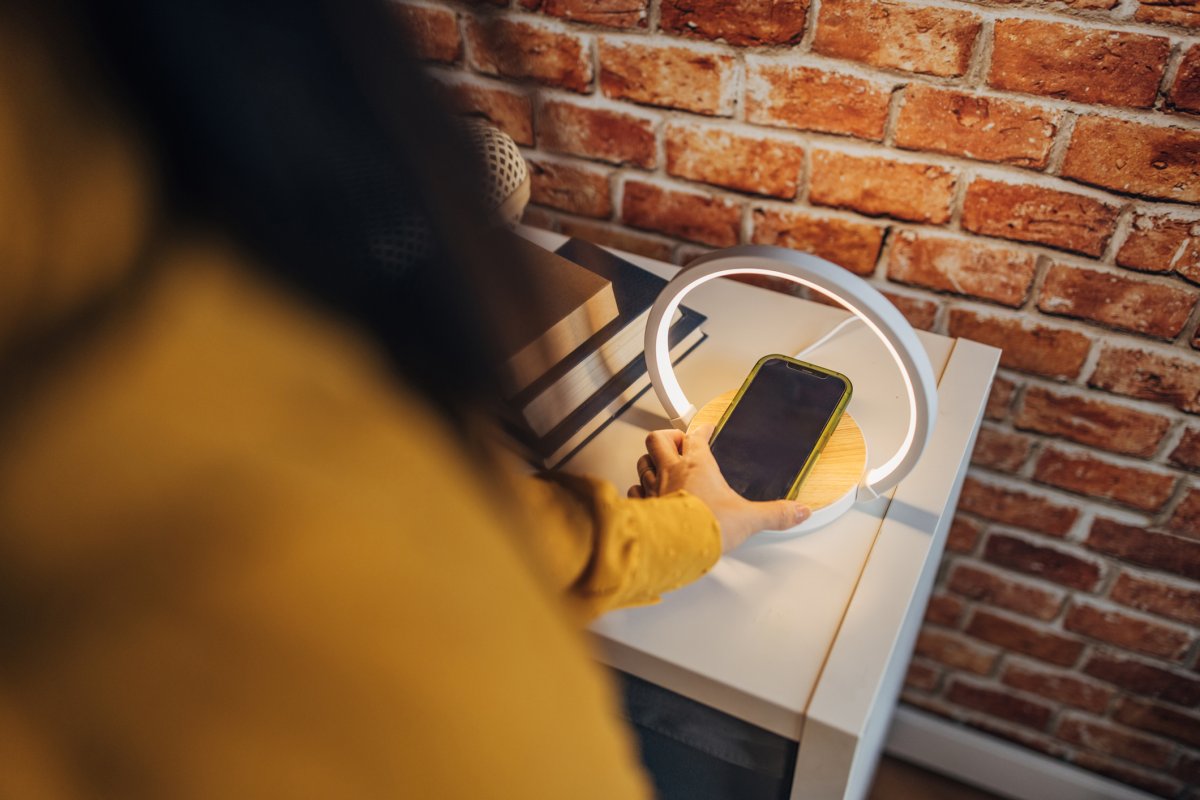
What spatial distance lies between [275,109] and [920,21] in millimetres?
665

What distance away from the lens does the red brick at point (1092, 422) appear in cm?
87

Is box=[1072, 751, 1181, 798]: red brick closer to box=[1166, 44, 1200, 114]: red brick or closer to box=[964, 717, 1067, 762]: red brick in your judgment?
box=[964, 717, 1067, 762]: red brick

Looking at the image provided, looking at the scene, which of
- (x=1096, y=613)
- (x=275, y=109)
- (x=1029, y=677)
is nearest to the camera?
(x=275, y=109)

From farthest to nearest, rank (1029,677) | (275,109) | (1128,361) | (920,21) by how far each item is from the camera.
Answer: (1029,677) < (1128,361) < (920,21) < (275,109)

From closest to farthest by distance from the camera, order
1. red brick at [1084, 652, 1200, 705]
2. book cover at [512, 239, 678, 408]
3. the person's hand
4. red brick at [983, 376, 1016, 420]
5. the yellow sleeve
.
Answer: the yellow sleeve, the person's hand, book cover at [512, 239, 678, 408], red brick at [983, 376, 1016, 420], red brick at [1084, 652, 1200, 705]

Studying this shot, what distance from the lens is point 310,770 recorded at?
0.97ft

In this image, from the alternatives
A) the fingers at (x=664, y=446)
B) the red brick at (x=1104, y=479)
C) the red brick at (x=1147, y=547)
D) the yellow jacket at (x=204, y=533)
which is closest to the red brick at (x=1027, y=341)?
the red brick at (x=1104, y=479)

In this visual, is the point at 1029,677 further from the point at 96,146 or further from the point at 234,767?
the point at 96,146

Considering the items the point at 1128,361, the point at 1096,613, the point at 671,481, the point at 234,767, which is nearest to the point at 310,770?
the point at 234,767

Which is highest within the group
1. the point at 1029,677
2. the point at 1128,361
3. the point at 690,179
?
the point at 690,179

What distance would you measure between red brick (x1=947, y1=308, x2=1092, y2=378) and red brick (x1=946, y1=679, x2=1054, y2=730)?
567 millimetres

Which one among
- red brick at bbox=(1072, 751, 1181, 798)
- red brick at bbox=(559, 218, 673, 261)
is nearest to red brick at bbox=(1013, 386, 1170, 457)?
red brick at bbox=(559, 218, 673, 261)

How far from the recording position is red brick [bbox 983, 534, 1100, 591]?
1.01m

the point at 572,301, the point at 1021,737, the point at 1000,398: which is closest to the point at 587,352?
the point at 572,301
